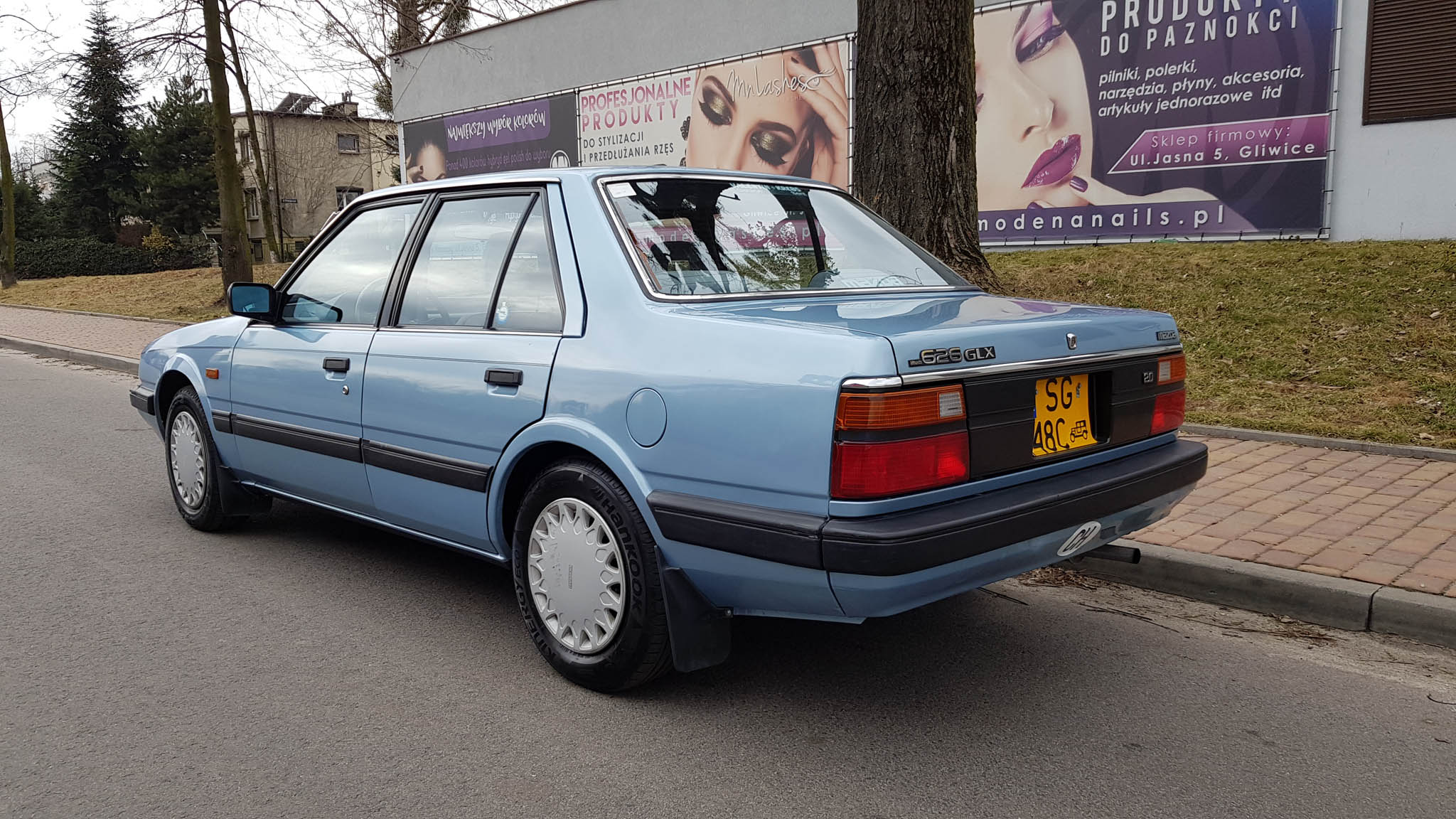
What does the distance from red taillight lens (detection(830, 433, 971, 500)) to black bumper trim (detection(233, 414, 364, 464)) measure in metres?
2.19

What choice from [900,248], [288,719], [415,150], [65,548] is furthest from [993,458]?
[415,150]

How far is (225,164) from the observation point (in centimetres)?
1780

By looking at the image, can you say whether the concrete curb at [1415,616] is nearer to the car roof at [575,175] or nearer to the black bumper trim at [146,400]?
the car roof at [575,175]

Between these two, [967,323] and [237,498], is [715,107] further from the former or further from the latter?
[967,323]

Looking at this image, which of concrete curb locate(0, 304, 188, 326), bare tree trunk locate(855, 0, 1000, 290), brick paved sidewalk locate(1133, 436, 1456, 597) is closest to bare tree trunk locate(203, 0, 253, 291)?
concrete curb locate(0, 304, 188, 326)

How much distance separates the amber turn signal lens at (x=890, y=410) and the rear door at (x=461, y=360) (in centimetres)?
110

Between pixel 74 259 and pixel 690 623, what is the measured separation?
41.0m

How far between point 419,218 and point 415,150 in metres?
21.3

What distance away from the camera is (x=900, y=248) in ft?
13.8

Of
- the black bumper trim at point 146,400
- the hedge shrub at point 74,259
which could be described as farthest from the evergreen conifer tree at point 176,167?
the black bumper trim at point 146,400

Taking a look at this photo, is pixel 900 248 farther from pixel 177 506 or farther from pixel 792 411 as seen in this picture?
pixel 177 506

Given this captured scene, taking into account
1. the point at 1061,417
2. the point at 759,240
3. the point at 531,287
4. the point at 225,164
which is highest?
the point at 225,164

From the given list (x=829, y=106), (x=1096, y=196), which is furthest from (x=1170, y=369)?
(x=829, y=106)

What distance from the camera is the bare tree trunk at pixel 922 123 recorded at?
22.8ft
